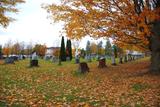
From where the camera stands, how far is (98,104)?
33.9ft

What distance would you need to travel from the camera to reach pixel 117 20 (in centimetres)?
2061

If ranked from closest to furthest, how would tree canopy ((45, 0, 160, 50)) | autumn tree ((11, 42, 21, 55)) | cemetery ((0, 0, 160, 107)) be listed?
cemetery ((0, 0, 160, 107)), tree canopy ((45, 0, 160, 50)), autumn tree ((11, 42, 21, 55))

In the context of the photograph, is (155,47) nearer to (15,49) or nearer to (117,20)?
(117,20)

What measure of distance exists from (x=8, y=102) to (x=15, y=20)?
27.6 metres

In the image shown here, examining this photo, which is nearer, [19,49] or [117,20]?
[117,20]

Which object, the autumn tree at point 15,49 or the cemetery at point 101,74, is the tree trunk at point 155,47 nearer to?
the cemetery at point 101,74

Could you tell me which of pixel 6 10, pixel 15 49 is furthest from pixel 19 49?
pixel 6 10

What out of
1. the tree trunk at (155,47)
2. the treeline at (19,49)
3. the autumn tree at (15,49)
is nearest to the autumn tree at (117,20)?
the tree trunk at (155,47)

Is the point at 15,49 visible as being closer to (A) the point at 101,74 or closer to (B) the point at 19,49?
(B) the point at 19,49

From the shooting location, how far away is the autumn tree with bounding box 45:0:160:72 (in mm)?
19906

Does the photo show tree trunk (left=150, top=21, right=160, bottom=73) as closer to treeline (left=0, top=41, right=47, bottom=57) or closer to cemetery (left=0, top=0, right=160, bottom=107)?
cemetery (left=0, top=0, right=160, bottom=107)

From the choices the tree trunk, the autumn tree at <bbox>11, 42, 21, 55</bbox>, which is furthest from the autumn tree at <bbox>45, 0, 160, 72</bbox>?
the autumn tree at <bbox>11, 42, 21, 55</bbox>

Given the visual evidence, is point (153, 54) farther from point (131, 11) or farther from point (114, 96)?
point (114, 96)

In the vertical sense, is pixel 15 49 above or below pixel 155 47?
above
